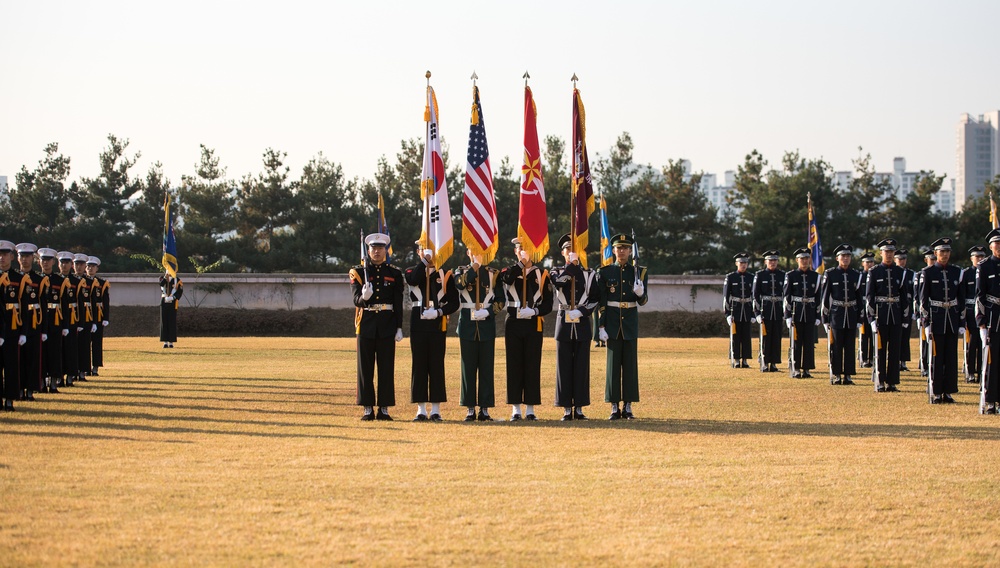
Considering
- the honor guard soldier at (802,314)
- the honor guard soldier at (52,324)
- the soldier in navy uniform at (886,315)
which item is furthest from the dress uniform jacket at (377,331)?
the honor guard soldier at (802,314)

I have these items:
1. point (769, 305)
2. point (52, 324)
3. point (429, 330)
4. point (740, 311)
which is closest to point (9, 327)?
point (52, 324)

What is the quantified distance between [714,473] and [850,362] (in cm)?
1006

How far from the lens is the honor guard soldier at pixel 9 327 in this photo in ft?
43.9

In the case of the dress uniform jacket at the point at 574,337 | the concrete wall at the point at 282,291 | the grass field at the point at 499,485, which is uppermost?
the concrete wall at the point at 282,291

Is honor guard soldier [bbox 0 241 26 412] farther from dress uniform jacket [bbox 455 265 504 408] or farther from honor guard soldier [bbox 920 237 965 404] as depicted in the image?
honor guard soldier [bbox 920 237 965 404]

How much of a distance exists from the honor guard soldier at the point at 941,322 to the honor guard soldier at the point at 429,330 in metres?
6.00

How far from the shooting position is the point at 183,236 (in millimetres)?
47688

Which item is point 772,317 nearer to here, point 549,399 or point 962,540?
point 549,399

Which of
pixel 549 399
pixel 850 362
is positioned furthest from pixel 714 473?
pixel 850 362

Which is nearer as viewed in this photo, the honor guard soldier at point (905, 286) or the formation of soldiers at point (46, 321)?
the formation of soldiers at point (46, 321)

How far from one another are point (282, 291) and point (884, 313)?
31.8 metres

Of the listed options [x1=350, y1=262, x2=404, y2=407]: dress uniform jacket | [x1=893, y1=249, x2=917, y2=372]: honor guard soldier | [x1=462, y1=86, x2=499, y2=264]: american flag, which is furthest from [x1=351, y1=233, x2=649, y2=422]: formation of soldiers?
[x1=893, y1=249, x2=917, y2=372]: honor guard soldier

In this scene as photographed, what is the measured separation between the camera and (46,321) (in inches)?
614

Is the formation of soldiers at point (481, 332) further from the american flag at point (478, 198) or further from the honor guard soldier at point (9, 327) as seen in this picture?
the honor guard soldier at point (9, 327)
